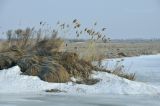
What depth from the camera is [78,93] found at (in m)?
10.6

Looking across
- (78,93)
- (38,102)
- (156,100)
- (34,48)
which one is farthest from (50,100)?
(34,48)

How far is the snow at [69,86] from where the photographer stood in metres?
10.7

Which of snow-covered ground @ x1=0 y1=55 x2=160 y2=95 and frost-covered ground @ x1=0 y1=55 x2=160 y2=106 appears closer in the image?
frost-covered ground @ x1=0 y1=55 x2=160 y2=106

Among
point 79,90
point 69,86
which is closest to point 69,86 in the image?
point 69,86

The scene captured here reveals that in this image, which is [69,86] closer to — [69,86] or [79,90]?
[69,86]

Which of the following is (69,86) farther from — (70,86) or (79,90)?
(79,90)

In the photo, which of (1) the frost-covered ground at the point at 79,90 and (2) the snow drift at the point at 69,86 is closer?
(1) the frost-covered ground at the point at 79,90

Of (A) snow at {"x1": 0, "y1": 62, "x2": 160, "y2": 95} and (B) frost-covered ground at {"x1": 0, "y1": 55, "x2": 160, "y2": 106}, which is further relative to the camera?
(A) snow at {"x1": 0, "y1": 62, "x2": 160, "y2": 95}

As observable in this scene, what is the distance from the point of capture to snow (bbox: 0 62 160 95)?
10.7 meters

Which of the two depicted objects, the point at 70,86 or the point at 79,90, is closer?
the point at 79,90

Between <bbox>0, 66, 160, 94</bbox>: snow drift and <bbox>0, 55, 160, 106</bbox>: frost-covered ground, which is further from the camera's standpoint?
<bbox>0, 66, 160, 94</bbox>: snow drift

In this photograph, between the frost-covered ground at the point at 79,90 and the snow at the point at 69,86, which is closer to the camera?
the frost-covered ground at the point at 79,90

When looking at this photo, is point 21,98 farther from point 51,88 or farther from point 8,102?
point 51,88

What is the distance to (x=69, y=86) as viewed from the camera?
1095 cm
